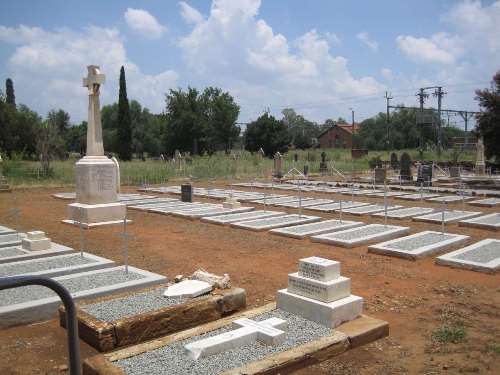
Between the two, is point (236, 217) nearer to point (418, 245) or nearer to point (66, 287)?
point (418, 245)

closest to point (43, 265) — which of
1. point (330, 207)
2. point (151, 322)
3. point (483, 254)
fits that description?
point (151, 322)

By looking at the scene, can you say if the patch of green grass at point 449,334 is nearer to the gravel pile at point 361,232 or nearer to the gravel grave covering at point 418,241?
the gravel grave covering at point 418,241

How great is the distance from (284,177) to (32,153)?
82.7 feet

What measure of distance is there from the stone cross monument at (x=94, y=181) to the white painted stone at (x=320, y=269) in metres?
7.64

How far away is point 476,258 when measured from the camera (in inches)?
306

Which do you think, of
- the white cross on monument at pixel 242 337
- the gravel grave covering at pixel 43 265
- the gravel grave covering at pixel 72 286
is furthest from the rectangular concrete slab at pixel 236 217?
the white cross on monument at pixel 242 337

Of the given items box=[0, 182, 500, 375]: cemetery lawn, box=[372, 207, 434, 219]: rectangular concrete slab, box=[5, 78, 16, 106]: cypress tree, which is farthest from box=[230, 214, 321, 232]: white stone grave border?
box=[5, 78, 16, 106]: cypress tree

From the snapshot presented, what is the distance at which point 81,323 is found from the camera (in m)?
4.59

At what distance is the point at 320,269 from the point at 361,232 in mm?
5483

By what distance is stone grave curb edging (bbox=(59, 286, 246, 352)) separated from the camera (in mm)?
4402

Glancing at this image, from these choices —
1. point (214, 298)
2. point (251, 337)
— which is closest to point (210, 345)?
point (251, 337)

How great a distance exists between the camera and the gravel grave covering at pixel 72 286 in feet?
18.2

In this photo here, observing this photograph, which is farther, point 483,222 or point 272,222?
point 272,222

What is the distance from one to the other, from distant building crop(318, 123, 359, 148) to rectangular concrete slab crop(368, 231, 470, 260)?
6376 cm
